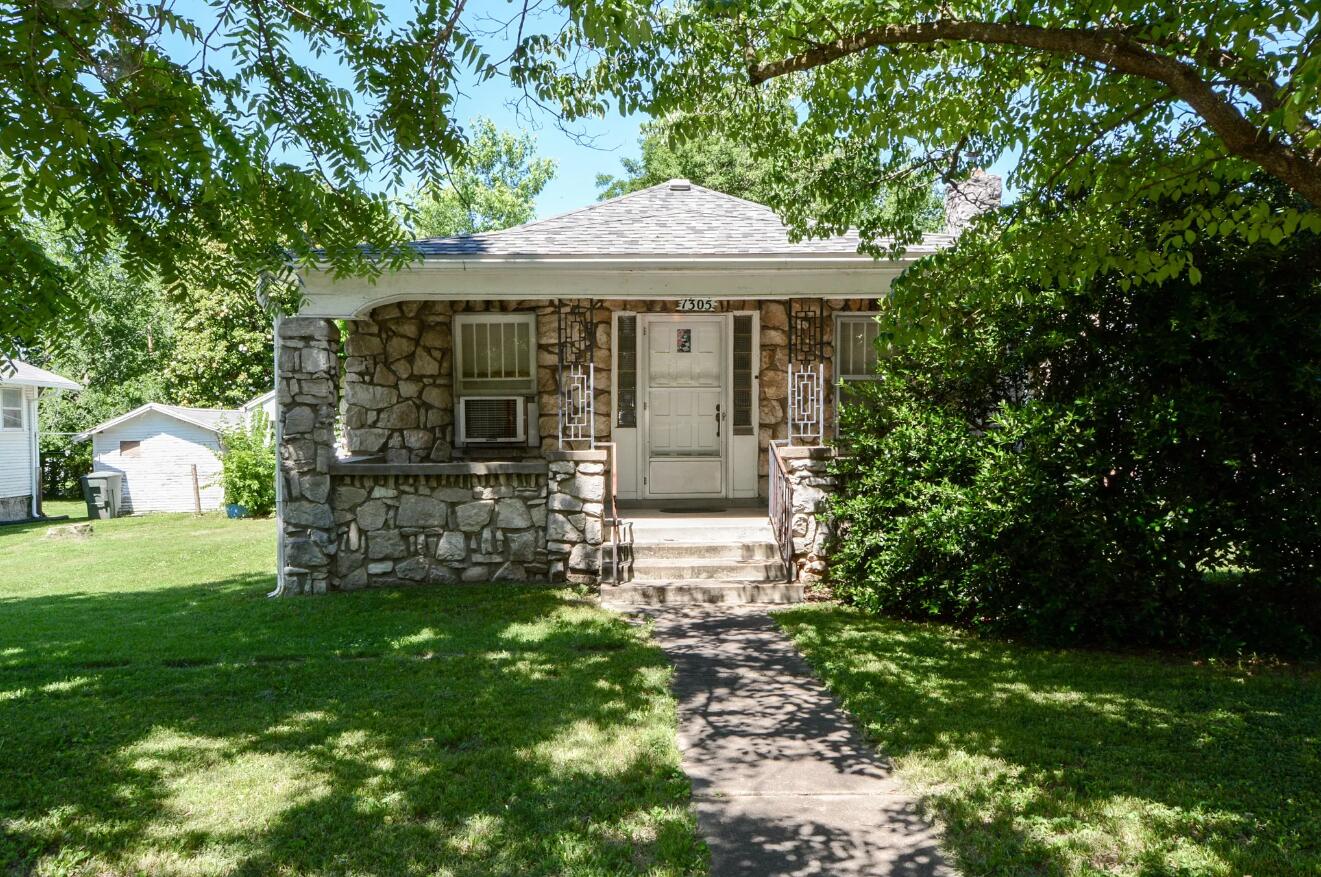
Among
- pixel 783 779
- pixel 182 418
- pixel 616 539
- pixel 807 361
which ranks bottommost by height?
pixel 783 779

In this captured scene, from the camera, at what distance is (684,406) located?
10477 millimetres

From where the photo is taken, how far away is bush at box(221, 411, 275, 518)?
18.3 m

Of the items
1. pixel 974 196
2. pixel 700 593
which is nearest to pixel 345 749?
pixel 700 593

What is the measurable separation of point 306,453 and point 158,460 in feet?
53.5

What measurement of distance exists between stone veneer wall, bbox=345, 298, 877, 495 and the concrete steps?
166 centimetres

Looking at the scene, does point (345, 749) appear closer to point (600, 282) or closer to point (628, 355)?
point (600, 282)

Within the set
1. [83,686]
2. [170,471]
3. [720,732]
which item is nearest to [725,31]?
[720,732]

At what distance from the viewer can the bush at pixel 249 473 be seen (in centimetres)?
1834

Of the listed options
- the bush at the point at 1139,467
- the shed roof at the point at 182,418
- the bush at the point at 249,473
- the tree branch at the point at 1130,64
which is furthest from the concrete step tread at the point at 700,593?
the shed roof at the point at 182,418

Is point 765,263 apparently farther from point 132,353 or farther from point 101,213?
point 132,353

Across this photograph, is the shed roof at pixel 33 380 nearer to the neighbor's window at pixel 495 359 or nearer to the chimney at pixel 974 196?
the neighbor's window at pixel 495 359

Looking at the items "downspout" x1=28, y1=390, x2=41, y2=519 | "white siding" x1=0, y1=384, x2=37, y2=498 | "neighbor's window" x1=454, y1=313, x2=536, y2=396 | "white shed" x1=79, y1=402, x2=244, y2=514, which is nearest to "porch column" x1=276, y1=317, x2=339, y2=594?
"neighbor's window" x1=454, y1=313, x2=536, y2=396

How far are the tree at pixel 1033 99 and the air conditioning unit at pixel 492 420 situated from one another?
4.11 m

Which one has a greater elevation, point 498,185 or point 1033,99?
point 498,185
